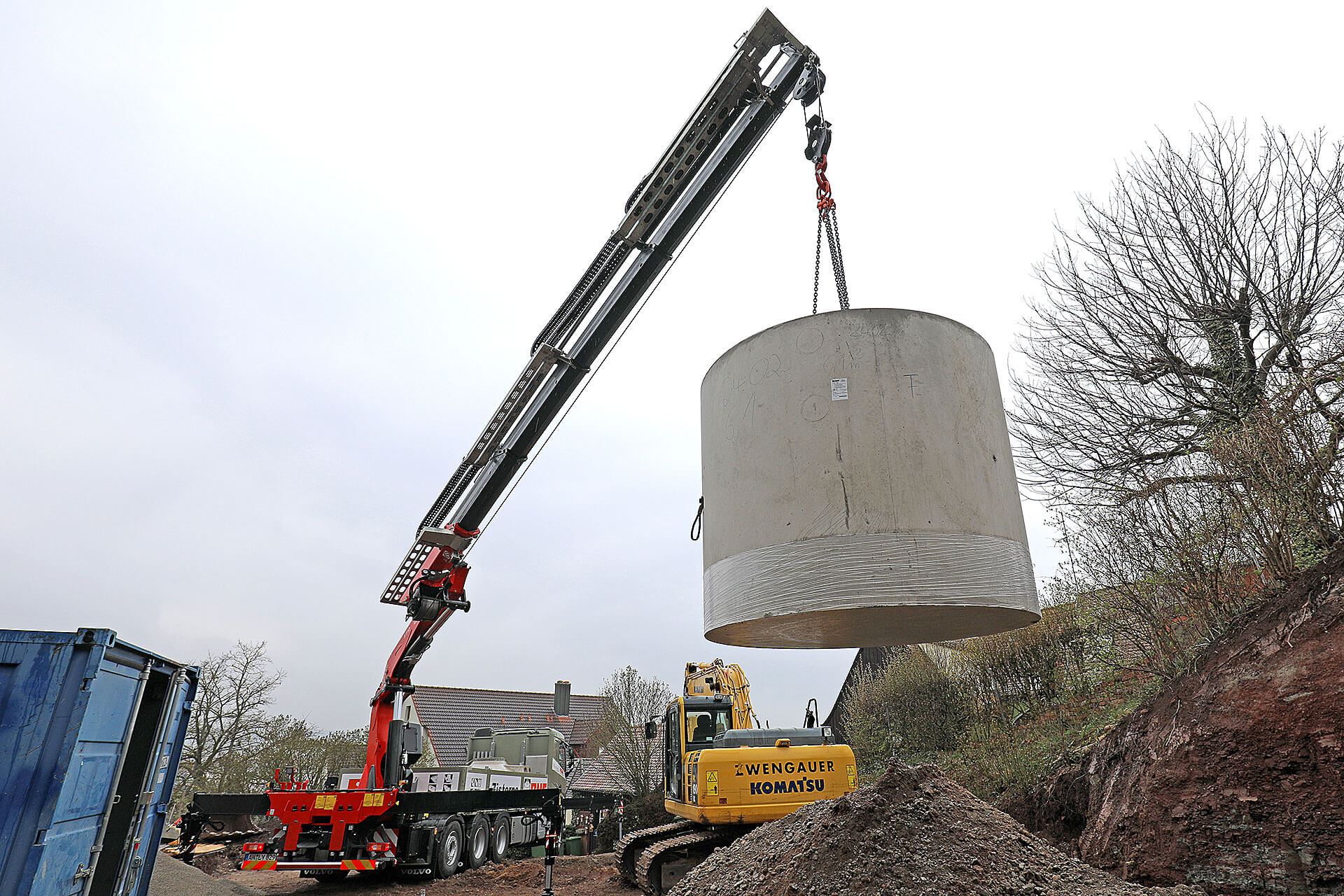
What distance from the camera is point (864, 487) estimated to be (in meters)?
3.34

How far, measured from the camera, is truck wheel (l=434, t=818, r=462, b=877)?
11766 millimetres

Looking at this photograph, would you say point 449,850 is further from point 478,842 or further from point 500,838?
point 500,838

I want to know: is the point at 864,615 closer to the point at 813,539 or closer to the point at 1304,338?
the point at 813,539

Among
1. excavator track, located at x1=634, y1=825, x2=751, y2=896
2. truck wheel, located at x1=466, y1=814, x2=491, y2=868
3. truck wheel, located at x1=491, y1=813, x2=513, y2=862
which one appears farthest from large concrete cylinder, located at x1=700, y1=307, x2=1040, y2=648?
truck wheel, located at x1=491, y1=813, x2=513, y2=862

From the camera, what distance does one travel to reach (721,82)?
841cm

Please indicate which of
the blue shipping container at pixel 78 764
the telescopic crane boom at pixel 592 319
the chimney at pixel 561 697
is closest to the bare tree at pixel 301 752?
the chimney at pixel 561 697

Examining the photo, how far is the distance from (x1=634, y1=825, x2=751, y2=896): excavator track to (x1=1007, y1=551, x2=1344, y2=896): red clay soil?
14.4 ft

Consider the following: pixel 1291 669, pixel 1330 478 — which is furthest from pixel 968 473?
pixel 1330 478

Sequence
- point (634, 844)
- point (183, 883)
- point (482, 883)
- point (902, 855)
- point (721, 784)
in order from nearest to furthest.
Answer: point (902, 855)
point (721, 784)
point (183, 883)
point (634, 844)
point (482, 883)

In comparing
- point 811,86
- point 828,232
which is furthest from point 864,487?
point 811,86

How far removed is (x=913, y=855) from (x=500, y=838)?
1062cm

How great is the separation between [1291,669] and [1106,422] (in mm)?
5501

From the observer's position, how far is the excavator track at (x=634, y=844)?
1075 cm

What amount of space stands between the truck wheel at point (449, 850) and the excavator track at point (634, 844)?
9.40 feet
